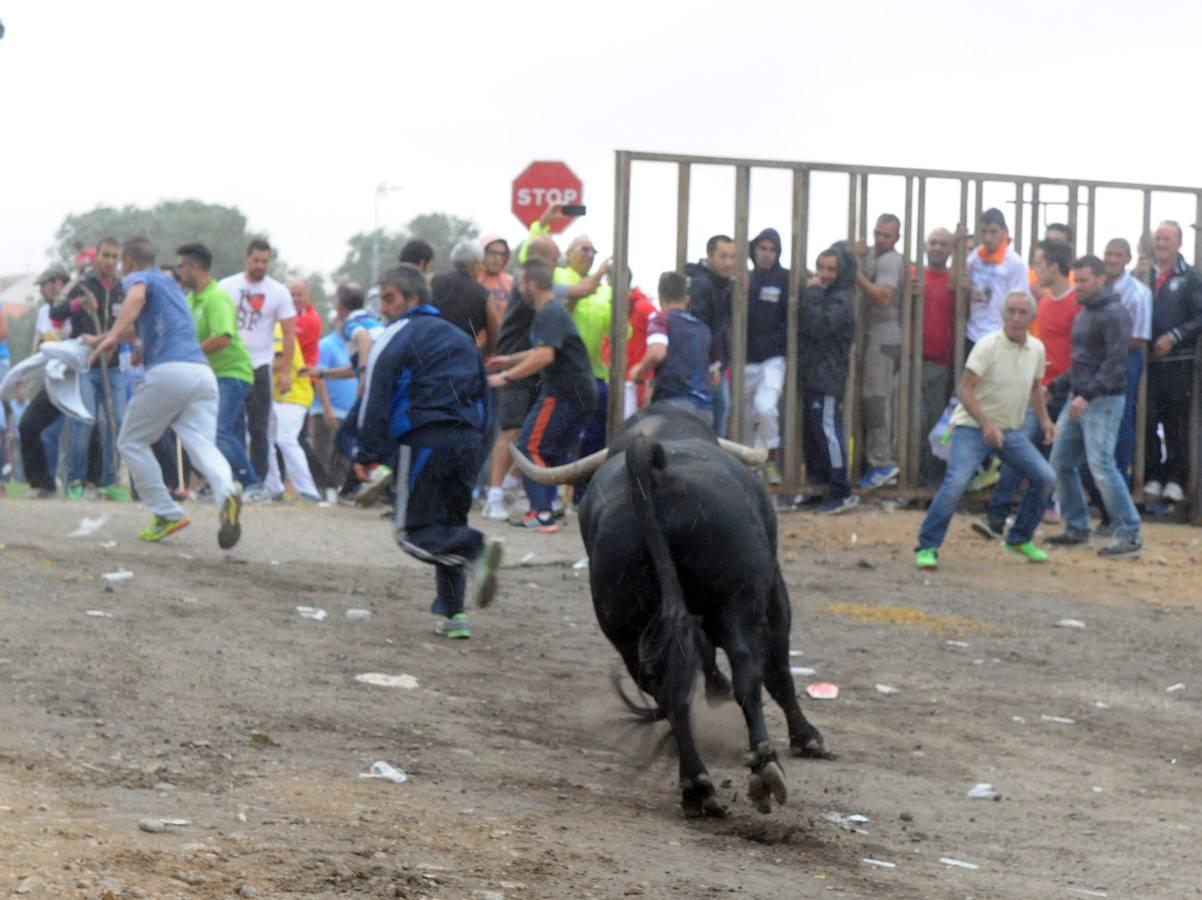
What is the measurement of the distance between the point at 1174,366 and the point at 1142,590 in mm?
3385

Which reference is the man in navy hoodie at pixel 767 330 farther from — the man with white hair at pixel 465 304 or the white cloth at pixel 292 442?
the white cloth at pixel 292 442

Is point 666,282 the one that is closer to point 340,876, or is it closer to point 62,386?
point 62,386

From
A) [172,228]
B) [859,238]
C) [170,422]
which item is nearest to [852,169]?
[859,238]

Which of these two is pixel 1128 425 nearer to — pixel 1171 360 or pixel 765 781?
pixel 1171 360

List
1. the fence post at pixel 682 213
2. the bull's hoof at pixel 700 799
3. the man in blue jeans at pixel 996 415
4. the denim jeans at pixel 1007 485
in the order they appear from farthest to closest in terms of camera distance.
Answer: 1. the fence post at pixel 682 213
2. the denim jeans at pixel 1007 485
3. the man in blue jeans at pixel 996 415
4. the bull's hoof at pixel 700 799

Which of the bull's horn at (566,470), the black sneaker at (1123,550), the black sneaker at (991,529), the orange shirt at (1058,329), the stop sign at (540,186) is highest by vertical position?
the stop sign at (540,186)

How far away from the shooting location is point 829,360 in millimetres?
14812

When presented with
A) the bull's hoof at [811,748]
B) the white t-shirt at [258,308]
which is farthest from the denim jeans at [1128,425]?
the bull's hoof at [811,748]

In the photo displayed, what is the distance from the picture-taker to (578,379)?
13234 mm

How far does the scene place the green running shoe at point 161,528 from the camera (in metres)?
11.9

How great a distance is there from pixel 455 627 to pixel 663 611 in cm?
348

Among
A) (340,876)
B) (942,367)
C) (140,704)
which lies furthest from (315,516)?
(340,876)

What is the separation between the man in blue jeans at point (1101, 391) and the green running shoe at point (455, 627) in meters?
5.77

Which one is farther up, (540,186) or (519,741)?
(540,186)
